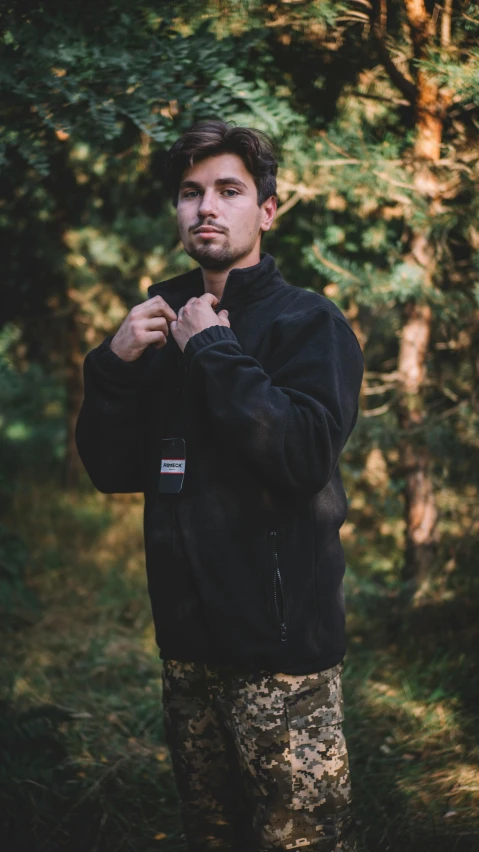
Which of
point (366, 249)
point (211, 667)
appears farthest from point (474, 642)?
point (366, 249)

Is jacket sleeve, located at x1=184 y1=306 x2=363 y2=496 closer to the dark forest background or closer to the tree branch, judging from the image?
the dark forest background

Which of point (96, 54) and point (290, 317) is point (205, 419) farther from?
point (96, 54)

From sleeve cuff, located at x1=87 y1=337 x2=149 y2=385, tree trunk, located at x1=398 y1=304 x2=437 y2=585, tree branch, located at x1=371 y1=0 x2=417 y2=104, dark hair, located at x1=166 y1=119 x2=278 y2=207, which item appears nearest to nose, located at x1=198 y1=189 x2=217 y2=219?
dark hair, located at x1=166 y1=119 x2=278 y2=207

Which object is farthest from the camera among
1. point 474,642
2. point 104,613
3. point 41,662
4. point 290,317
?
point 104,613

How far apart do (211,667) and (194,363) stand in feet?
2.95

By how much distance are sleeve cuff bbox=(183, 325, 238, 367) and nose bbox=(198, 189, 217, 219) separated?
401 millimetres

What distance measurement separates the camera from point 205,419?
2.05 metres

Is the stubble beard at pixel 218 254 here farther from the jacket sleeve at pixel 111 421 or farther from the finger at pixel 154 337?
the jacket sleeve at pixel 111 421

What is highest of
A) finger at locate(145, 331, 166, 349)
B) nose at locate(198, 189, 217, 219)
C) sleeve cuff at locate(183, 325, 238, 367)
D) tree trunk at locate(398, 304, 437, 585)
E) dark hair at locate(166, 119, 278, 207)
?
dark hair at locate(166, 119, 278, 207)

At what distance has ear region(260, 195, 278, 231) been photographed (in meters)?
2.30

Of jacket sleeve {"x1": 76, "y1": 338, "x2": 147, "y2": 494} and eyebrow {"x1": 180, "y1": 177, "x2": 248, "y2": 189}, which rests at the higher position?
eyebrow {"x1": 180, "y1": 177, "x2": 248, "y2": 189}

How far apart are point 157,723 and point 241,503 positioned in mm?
2203

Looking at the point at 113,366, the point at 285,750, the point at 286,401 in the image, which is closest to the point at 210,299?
the point at 113,366

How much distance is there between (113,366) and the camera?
7.04ft
